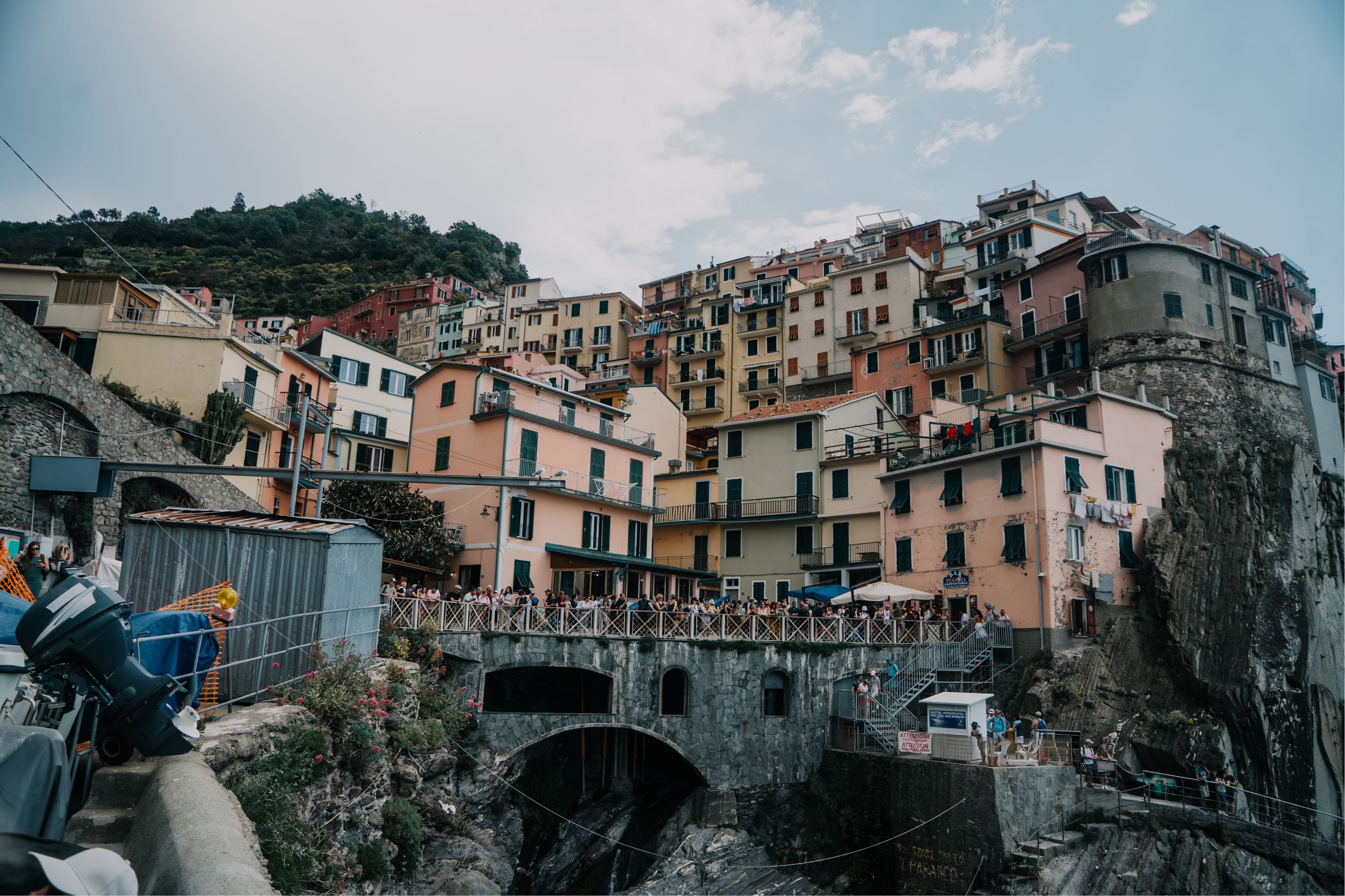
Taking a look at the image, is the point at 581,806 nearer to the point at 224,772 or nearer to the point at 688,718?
the point at 688,718

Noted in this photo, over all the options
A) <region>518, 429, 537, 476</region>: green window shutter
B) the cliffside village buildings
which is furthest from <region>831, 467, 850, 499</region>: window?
<region>518, 429, 537, 476</region>: green window shutter

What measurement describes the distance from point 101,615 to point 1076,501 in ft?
101

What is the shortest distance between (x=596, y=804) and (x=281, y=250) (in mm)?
97585

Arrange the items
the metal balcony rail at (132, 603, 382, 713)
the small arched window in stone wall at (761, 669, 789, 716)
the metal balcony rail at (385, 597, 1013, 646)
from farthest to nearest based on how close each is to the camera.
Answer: the small arched window in stone wall at (761, 669, 789, 716) → the metal balcony rail at (385, 597, 1013, 646) → the metal balcony rail at (132, 603, 382, 713)

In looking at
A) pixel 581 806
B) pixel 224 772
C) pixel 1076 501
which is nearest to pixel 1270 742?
pixel 1076 501

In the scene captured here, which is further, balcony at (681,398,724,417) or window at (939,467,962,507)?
balcony at (681,398,724,417)

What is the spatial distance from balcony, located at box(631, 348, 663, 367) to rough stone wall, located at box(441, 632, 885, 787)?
39.2 m

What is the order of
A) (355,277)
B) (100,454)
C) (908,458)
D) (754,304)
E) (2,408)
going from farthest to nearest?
(355,277) → (754,304) → (908,458) → (100,454) → (2,408)

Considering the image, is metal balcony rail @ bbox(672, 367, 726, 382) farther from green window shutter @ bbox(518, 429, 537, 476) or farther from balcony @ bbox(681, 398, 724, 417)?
green window shutter @ bbox(518, 429, 537, 476)

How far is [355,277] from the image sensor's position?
101938mm

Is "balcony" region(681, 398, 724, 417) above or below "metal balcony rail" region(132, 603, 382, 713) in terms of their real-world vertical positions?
above

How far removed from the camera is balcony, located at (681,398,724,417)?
6200cm

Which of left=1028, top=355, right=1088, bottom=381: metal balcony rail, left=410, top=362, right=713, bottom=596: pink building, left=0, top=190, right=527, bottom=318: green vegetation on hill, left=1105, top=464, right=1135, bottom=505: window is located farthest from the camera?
left=0, top=190, right=527, bottom=318: green vegetation on hill

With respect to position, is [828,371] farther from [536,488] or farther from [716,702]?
[716,702]
